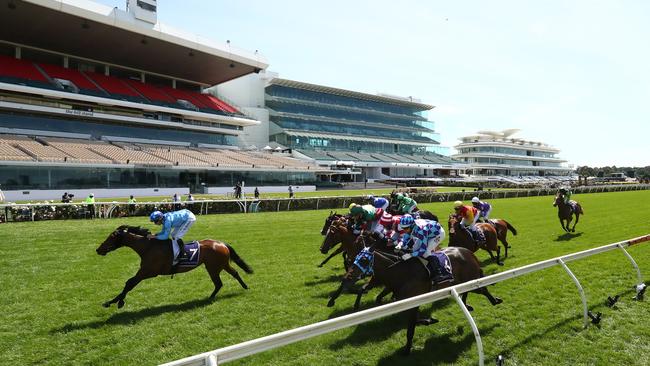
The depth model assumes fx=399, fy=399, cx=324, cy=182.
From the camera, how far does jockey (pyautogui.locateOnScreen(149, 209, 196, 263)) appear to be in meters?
6.03

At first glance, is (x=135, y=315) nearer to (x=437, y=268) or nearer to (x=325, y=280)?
(x=325, y=280)

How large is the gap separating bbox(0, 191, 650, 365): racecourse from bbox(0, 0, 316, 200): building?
22.1 metres

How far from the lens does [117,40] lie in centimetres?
3675

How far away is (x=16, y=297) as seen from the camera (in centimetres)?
636

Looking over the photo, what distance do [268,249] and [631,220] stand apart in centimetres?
1424

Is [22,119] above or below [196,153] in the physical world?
above

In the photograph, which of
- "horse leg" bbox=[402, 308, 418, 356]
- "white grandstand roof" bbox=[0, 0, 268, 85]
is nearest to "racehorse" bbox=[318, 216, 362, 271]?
"horse leg" bbox=[402, 308, 418, 356]

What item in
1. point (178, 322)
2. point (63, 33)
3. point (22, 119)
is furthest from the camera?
point (63, 33)

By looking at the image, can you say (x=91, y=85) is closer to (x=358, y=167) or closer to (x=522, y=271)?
(x=358, y=167)

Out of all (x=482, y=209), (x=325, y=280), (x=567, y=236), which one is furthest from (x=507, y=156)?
(x=325, y=280)

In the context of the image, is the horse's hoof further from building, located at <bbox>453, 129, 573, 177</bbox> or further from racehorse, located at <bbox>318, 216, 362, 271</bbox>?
building, located at <bbox>453, 129, 573, 177</bbox>

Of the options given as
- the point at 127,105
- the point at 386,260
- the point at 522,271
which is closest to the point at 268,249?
the point at 386,260

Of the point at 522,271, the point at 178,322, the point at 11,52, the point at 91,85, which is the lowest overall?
the point at 178,322

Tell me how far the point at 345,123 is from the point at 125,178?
4261 cm
